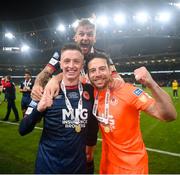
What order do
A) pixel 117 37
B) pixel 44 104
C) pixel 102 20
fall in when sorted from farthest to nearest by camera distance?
pixel 117 37 < pixel 102 20 < pixel 44 104

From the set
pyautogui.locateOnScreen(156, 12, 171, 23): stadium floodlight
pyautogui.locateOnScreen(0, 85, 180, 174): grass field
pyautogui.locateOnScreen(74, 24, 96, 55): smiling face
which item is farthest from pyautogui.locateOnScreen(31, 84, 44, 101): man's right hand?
pyautogui.locateOnScreen(156, 12, 171, 23): stadium floodlight

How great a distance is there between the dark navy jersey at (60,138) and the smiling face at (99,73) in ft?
0.84

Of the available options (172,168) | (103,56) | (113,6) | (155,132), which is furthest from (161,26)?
(103,56)

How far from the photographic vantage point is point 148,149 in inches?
300

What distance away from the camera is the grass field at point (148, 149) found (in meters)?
6.08

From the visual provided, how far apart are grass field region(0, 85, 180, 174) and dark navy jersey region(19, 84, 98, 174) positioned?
133 inches

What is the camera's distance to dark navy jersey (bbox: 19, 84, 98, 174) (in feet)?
8.80

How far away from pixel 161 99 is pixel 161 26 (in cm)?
4003

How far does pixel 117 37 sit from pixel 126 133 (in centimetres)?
4240

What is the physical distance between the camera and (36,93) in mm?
3016

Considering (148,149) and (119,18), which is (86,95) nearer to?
(148,149)

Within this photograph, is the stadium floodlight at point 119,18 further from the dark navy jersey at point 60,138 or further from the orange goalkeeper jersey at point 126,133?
the dark navy jersey at point 60,138

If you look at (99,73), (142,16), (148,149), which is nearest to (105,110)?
(99,73)

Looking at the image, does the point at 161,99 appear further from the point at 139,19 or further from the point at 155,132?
the point at 139,19
